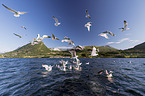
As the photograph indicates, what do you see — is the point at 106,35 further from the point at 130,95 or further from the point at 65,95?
the point at 65,95

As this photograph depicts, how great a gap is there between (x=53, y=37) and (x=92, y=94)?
26.0ft

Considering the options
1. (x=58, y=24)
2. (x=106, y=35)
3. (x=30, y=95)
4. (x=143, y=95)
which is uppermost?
(x=58, y=24)

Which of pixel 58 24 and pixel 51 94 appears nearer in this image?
pixel 51 94

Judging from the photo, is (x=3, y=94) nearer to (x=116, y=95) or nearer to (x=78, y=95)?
(x=78, y=95)

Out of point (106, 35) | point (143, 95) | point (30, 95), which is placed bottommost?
point (143, 95)

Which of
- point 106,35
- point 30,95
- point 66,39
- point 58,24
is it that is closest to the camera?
point 30,95

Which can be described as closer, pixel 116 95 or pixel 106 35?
pixel 116 95

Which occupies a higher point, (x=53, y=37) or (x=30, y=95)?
(x=53, y=37)

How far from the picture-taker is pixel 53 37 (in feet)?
27.2

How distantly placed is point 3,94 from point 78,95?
799 centimetres

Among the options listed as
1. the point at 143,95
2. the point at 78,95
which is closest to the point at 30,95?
the point at 78,95

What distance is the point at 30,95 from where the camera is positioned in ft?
21.0

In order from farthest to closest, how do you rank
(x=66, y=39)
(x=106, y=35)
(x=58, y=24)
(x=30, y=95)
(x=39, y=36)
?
1. (x=58, y=24)
2. (x=66, y=39)
3. (x=39, y=36)
4. (x=106, y=35)
5. (x=30, y=95)

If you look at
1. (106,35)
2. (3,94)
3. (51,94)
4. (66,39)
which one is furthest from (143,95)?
(3,94)
